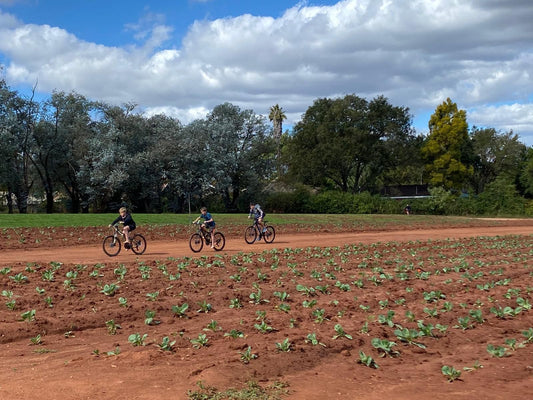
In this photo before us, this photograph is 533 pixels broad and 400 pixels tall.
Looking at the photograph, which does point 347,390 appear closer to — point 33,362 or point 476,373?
point 476,373

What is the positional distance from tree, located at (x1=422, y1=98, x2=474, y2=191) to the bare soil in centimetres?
5723

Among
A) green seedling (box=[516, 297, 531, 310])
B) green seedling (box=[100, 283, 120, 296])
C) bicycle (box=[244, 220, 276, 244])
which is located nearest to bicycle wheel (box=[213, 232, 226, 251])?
bicycle (box=[244, 220, 276, 244])

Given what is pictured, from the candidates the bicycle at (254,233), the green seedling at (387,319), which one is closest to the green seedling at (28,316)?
the green seedling at (387,319)

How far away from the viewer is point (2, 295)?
10797 mm

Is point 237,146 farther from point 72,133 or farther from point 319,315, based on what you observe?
point 319,315

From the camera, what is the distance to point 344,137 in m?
63.3

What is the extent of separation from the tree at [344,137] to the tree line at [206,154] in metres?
0.12

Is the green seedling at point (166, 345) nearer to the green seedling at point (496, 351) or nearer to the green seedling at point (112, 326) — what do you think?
the green seedling at point (112, 326)

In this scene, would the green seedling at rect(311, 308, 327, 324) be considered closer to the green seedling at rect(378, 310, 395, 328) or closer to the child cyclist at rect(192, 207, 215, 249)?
the green seedling at rect(378, 310, 395, 328)

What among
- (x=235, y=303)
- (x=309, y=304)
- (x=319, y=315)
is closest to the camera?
(x=319, y=315)

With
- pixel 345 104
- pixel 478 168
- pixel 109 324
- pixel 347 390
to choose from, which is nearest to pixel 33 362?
pixel 109 324

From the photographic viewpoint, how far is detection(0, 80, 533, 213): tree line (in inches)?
1911

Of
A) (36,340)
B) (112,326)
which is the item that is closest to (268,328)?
(112,326)

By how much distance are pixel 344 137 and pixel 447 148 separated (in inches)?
686
